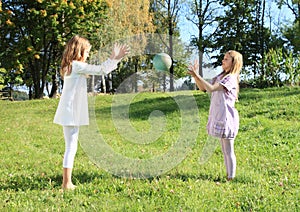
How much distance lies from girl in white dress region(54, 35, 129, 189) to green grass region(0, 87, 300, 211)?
1.38 ft

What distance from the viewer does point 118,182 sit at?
4.44m

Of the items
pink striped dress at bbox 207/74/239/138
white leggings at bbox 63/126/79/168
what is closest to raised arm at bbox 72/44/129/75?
white leggings at bbox 63/126/79/168

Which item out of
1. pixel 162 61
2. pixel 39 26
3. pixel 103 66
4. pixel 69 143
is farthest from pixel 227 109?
pixel 39 26

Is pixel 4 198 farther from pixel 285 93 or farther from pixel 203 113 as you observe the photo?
pixel 285 93

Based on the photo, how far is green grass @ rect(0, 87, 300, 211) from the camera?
3.69 meters

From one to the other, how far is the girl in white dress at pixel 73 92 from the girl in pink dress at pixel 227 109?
3.54ft

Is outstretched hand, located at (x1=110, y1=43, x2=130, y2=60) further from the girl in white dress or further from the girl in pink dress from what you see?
the girl in pink dress

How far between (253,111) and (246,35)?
2069 centimetres

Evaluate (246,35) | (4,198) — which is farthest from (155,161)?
(246,35)

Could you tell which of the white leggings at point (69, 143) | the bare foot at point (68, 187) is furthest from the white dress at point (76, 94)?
the bare foot at point (68, 187)

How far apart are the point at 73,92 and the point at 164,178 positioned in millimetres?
1588

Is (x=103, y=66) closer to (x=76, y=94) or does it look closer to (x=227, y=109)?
(x=76, y=94)

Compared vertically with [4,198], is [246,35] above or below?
above

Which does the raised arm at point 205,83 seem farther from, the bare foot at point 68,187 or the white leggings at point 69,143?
the bare foot at point 68,187
